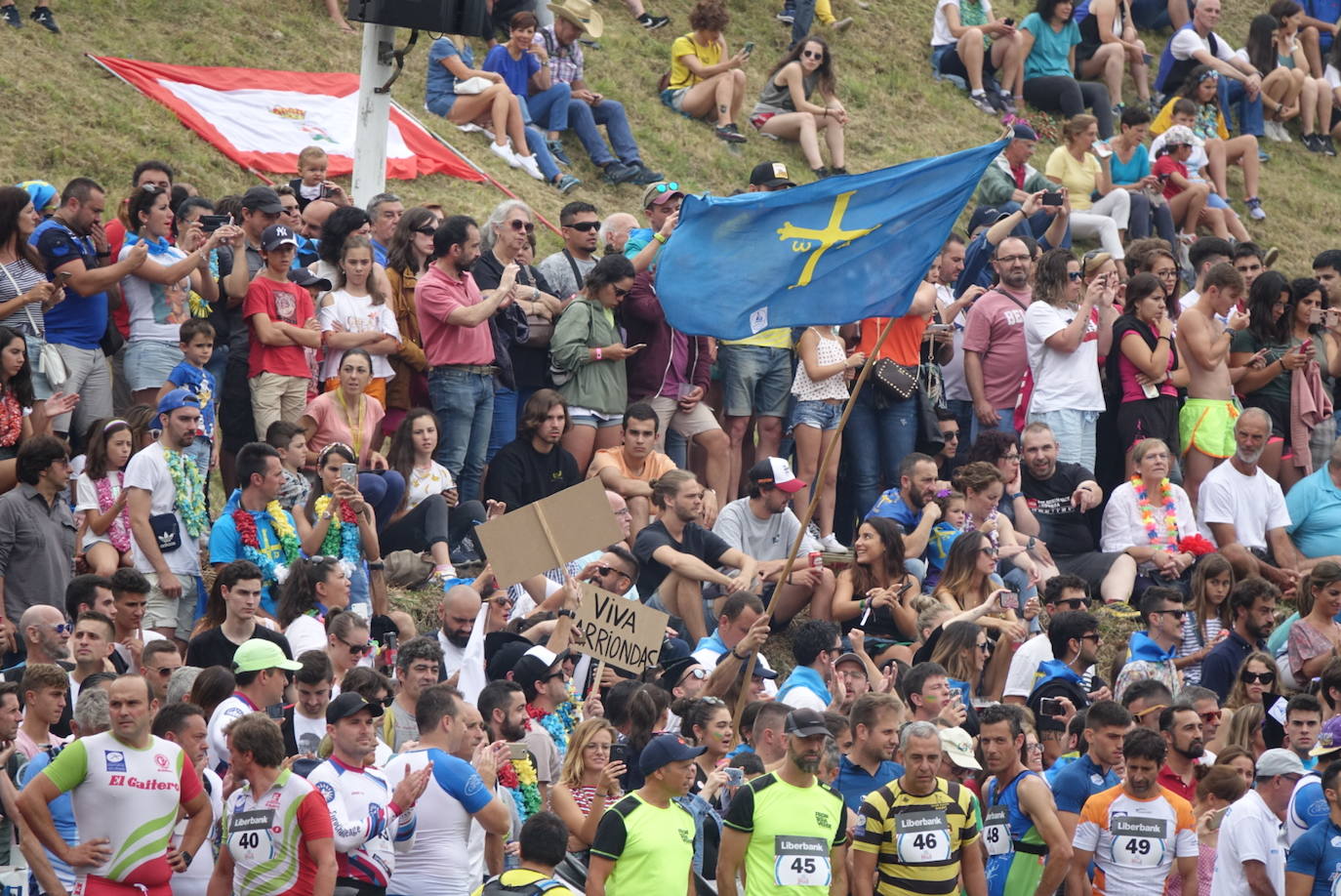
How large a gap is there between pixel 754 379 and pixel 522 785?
17.0 feet

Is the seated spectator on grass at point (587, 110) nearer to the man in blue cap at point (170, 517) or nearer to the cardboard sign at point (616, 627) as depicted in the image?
the man in blue cap at point (170, 517)

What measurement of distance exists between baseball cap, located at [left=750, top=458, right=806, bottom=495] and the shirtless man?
3.68m

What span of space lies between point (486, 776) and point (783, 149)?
1212cm

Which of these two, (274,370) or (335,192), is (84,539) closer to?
(274,370)

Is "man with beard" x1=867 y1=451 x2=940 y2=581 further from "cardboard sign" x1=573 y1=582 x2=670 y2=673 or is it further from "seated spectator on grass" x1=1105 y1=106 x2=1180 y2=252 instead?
"seated spectator on grass" x1=1105 y1=106 x2=1180 y2=252

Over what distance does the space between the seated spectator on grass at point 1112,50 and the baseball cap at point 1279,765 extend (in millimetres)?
13455

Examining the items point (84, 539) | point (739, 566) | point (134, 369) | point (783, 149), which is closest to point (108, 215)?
point (134, 369)

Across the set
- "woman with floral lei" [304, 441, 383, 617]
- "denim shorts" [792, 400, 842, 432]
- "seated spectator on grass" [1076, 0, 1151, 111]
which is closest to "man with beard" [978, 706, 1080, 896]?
"woman with floral lei" [304, 441, 383, 617]

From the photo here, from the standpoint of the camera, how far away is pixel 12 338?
11.5 meters

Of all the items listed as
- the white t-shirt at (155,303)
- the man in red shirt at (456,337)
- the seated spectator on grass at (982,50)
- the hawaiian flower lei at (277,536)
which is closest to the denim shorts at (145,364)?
the white t-shirt at (155,303)

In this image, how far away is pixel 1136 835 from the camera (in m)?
10.2

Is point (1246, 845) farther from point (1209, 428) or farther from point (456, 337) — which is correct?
point (1209, 428)

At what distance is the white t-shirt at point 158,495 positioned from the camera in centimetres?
1146

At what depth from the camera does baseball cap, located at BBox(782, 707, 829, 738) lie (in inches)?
360
